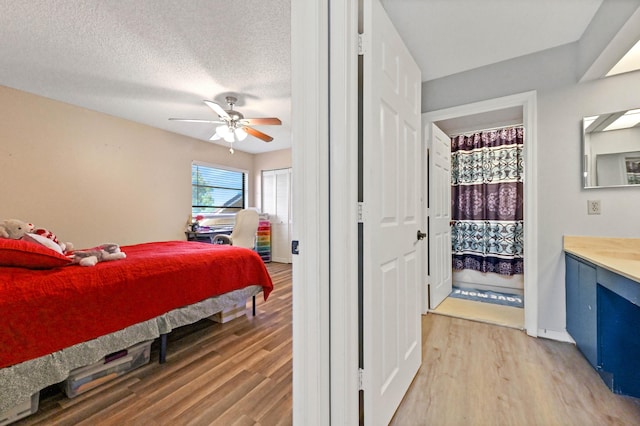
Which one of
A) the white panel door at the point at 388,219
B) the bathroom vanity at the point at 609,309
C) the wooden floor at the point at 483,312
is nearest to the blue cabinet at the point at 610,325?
the bathroom vanity at the point at 609,309

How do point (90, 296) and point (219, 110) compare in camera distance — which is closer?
point (90, 296)

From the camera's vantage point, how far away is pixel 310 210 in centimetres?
105

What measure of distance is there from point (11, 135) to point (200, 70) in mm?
2275

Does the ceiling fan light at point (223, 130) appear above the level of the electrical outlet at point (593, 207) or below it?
above

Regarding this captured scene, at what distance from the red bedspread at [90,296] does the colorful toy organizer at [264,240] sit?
324 cm

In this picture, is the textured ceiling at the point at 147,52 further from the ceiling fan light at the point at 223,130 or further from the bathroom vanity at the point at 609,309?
the bathroom vanity at the point at 609,309

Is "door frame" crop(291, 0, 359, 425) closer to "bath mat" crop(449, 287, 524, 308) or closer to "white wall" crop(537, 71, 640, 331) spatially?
"white wall" crop(537, 71, 640, 331)

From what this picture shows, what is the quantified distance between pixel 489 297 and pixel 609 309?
187cm

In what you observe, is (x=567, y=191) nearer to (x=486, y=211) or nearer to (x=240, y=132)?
(x=486, y=211)

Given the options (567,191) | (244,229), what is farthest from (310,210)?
(244,229)

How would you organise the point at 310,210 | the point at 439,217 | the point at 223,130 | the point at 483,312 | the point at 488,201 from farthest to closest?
the point at 488,201 → the point at 223,130 → the point at 439,217 → the point at 483,312 → the point at 310,210

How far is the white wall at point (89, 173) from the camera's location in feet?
9.28

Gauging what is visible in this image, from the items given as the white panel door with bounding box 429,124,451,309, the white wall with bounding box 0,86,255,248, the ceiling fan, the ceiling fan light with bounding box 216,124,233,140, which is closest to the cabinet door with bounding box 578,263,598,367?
the white panel door with bounding box 429,124,451,309

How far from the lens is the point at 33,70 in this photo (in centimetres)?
242
